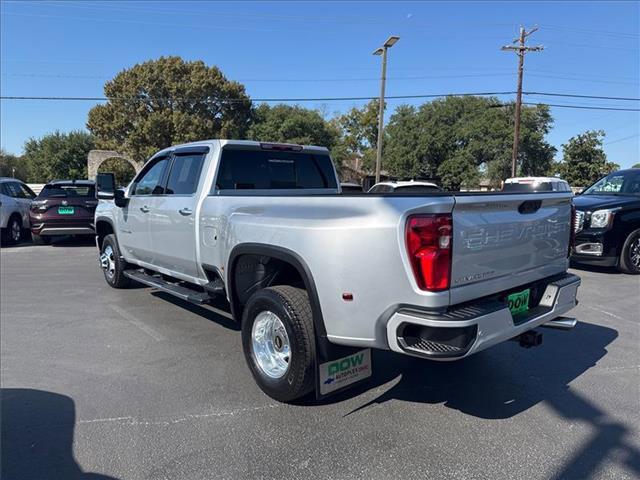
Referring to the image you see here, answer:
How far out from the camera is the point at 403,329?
2.76 m

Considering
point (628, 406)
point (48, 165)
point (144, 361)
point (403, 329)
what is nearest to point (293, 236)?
point (403, 329)

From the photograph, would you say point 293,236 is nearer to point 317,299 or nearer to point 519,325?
point 317,299

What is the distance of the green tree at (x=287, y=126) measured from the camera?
4406 cm

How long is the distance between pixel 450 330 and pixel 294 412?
1367 millimetres

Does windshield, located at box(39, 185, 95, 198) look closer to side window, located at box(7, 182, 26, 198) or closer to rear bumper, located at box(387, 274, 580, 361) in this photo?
side window, located at box(7, 182, 26, 198)

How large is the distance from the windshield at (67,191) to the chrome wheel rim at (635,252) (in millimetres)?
11874

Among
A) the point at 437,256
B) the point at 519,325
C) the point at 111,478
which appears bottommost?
the point at 111,478

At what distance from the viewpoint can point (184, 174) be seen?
202 inches

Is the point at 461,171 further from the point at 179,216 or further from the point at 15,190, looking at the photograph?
the point at 179,216

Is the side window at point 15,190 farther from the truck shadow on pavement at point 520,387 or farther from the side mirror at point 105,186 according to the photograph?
the truck shadow on pavement at point 520,387

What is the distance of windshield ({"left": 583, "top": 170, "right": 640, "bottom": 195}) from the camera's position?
893cm

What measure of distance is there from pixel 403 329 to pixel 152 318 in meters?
3.84

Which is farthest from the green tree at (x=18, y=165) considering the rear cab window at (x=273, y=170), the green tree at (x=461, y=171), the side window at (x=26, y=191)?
the rear cab window at (x=273, y=170)

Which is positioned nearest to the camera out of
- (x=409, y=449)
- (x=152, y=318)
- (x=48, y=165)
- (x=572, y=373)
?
(x=409, y=449)
